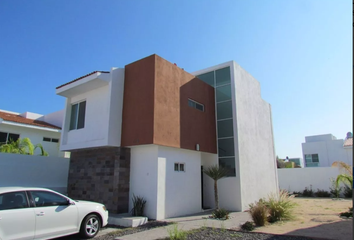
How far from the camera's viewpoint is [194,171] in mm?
12594

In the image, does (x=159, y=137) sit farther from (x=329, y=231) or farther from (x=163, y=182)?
(x=329, y=231)

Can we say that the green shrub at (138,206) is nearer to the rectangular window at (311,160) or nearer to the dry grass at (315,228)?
the dry grass at (315,228)

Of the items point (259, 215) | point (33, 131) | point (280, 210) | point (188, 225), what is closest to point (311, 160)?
point (280, 210)

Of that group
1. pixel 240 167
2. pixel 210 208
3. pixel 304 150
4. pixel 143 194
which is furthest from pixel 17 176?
pixel 304 150

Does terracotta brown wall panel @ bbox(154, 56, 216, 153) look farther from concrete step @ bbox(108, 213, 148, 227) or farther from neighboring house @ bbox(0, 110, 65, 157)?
neighboring house @ bbox(0, 110, 65, 157)

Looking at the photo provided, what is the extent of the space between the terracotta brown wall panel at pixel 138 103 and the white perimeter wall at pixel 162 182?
640 mm

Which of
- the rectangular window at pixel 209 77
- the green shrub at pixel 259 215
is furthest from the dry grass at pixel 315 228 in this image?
the rectangular window at pixel 209 77

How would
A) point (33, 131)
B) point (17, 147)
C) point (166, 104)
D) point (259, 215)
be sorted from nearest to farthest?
point (259, 215) < point (166, 104) < point (17, 147) < point (33, 131)

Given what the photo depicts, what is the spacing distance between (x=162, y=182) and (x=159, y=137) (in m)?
1.85

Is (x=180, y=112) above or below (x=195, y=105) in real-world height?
below

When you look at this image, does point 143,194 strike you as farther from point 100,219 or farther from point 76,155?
point 76,155

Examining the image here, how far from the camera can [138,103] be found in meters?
11.1

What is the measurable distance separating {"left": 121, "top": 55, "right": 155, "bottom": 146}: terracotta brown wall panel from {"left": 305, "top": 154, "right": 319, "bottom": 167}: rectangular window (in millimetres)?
31496

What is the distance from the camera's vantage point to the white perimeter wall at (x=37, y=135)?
1715 cm
